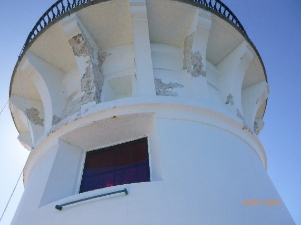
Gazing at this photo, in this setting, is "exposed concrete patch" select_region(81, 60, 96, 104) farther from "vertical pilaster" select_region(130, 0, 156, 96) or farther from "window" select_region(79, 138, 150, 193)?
"window" select_region(79, 138, 150, 193)

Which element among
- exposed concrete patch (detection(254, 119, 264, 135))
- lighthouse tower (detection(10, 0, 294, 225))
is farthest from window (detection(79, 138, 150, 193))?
exposed concrete patch (detection(254, 119, 264, 135))

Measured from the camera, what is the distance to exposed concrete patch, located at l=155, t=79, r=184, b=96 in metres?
5.43

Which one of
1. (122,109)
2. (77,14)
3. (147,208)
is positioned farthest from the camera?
(77,14)

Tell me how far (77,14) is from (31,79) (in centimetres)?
182

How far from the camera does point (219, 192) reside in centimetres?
387

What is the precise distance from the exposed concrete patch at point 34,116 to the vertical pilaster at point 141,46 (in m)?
2.63

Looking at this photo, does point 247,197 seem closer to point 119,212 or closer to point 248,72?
point 119,212

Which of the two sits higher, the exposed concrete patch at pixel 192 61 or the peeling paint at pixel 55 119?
the exposed concrete patch at pixel 192 61

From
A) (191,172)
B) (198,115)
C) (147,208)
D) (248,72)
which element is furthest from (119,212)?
(248,72)

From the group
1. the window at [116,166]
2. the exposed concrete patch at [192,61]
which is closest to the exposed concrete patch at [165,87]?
the exposed concrete patch at [192,61]

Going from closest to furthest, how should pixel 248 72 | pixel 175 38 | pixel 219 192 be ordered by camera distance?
pixel 219 192, pixel 175 38, pixel 248 72

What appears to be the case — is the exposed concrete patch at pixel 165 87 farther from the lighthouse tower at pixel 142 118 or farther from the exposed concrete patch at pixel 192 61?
the exposed concrete patch at pixel 192 61

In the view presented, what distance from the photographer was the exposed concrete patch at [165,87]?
5.43 metres

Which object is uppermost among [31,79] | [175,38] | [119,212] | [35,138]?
[175,38]
